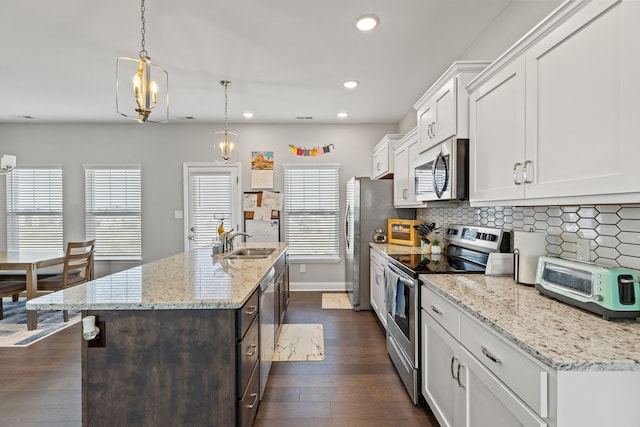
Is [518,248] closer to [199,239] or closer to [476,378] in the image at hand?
[476,378]

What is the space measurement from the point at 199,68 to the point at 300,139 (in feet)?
6.99

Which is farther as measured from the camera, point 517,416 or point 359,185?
point 359,185

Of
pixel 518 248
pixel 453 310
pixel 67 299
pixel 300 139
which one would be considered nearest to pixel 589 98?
pixel 518 248

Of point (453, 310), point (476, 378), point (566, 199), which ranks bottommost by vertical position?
point (476, 378)

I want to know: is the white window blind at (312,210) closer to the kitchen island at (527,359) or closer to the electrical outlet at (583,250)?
the kitchen island at (527,359)

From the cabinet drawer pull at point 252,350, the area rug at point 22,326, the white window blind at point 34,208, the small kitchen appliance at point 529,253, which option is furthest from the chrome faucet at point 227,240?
the white window blind at point 34,208

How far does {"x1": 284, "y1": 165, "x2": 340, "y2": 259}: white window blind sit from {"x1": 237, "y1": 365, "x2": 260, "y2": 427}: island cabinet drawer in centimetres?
320

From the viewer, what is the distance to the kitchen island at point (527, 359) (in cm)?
90

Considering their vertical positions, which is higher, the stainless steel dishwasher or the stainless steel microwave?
the stainless steel microwave

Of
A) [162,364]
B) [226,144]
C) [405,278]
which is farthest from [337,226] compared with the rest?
[162,364]

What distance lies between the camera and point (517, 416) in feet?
3.48

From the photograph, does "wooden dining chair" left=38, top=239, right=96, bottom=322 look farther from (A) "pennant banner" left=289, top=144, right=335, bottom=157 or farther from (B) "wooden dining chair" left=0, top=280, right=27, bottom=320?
(A) "pennant banner" left=289, top=144, right=335, bottom=157

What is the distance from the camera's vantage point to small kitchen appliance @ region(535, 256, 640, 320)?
1138 millimetres

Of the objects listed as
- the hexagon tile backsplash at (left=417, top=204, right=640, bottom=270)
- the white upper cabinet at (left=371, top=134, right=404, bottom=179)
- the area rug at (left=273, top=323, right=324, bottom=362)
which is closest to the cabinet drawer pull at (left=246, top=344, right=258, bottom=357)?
the area rug at (left=273, top=323, right=324, bottom=362)
